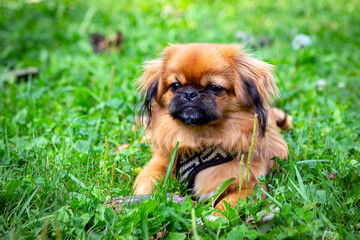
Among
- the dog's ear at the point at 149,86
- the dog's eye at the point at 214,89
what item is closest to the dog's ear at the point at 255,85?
the dog's eye at the point at 214,89

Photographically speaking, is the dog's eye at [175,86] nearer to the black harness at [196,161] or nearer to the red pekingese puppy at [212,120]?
the red pekingese puppy at [212,120]

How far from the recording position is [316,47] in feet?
17.8

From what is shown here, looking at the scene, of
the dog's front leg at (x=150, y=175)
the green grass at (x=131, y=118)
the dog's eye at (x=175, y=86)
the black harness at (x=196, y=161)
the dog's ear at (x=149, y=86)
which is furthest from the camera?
the dog's ear at (x=149, y=86)

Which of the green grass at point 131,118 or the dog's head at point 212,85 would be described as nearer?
the green grass at point 131,118

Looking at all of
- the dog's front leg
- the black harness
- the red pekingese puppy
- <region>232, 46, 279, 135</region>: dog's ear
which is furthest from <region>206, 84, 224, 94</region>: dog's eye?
the dog's front leg

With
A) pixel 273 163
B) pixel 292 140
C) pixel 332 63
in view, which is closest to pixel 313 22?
pixel 332 63

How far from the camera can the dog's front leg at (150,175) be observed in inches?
88.5

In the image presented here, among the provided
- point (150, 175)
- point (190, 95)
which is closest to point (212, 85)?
point (190, 95)

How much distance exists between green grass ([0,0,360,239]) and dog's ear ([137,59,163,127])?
311 millimetres

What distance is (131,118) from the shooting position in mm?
3299

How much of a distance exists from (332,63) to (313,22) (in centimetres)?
203

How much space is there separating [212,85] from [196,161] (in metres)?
0.56

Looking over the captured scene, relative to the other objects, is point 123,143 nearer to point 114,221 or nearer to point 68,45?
point 114,221

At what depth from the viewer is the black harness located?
94.1 inches
